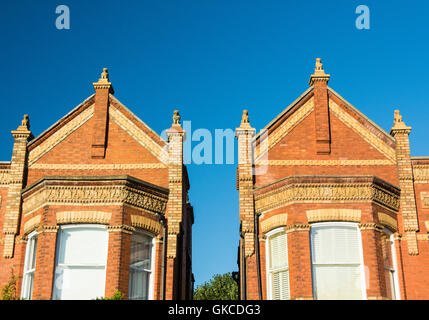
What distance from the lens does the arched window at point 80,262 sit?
1625 centimetres

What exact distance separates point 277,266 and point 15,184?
29.6 feet

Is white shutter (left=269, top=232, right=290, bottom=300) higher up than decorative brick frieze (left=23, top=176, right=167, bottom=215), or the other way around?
decorative brick frieze (left=23, top=176, right=167, bottom=215)

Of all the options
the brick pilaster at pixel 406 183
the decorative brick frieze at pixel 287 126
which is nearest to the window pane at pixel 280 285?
the decorative brick frieze at pixel 287 126

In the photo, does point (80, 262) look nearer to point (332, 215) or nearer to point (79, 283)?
point (79, 283)

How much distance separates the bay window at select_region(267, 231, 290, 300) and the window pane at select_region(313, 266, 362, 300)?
36.1 inches

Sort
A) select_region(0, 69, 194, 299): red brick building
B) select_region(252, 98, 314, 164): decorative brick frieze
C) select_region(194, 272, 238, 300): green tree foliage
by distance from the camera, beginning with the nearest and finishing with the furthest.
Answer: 1. select_region(0, 69, 194, 299): red brick building
2. select_region(252, 98, 314, 164): decorative brick frieze
3. select_region(194, 272, 238, 300): green tree foliage

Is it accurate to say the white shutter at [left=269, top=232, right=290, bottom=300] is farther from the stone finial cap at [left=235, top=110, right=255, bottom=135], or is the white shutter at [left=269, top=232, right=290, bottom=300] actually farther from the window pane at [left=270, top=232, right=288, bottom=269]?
the stone finial cap at [left=235, top=110, right=255, bottom=135]

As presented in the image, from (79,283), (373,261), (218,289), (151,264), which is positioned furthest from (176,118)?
(218,289)

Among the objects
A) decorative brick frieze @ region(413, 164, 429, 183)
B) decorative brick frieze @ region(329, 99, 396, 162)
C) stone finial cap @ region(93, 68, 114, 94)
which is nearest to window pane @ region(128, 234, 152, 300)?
stone finial cap @ region(93, 68, 114, 94)

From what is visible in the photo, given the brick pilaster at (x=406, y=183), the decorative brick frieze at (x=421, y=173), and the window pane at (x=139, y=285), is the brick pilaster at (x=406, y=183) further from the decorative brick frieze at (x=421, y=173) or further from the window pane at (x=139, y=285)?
the window pane at (x=139, y=285)

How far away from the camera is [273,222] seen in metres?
17.5

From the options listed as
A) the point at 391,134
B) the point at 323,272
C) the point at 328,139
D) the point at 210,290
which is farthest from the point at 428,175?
the point at 210,290

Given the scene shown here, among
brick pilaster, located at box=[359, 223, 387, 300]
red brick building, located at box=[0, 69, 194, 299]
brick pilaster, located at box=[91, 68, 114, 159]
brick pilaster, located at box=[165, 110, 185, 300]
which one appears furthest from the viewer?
brick pilaster, located at box=[91, 68, 114, 159]

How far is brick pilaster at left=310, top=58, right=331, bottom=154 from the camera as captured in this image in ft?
64.1
